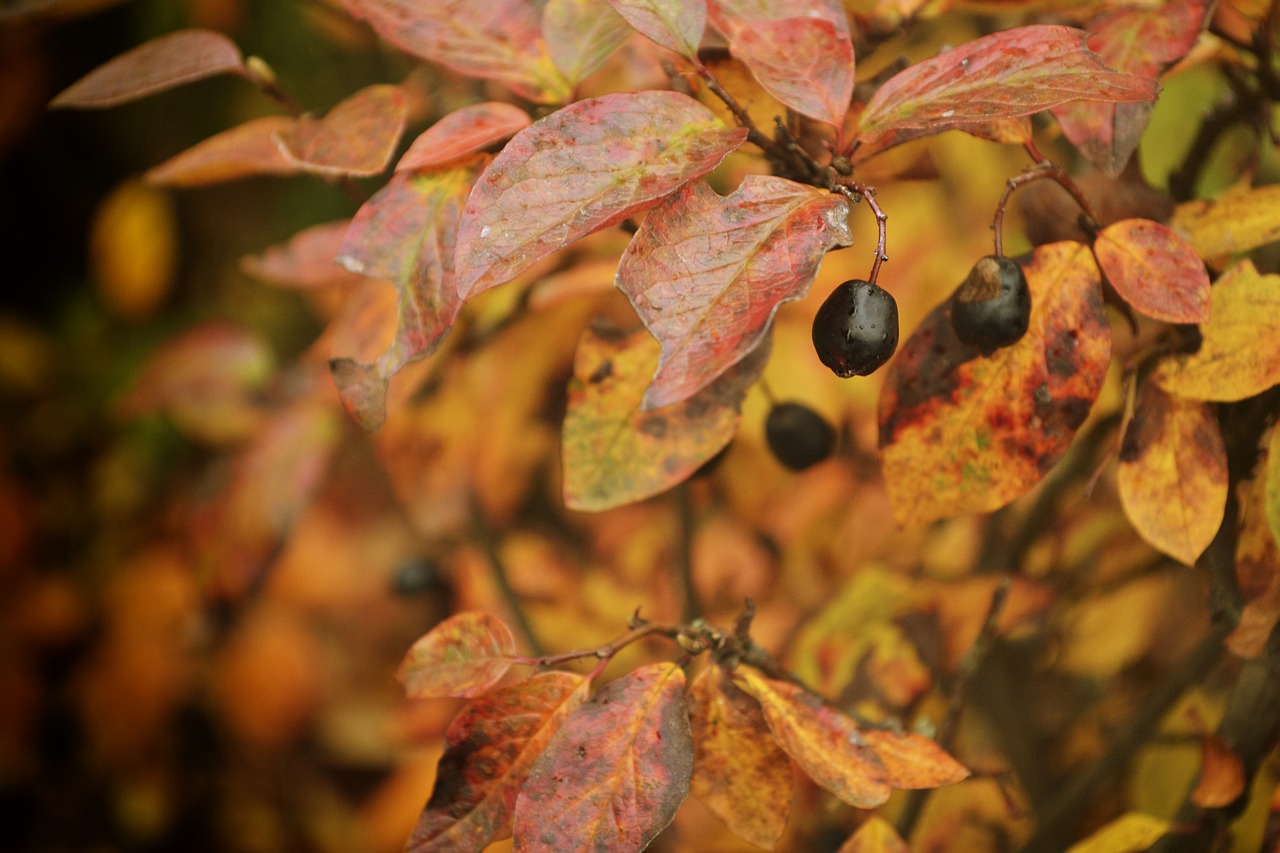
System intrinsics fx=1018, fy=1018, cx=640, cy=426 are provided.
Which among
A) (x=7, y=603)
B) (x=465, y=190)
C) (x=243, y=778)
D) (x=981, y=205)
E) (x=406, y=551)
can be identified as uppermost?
(x=465, y=190)

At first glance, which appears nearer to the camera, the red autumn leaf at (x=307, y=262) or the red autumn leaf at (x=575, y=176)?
the red autumn leaf at (x=575, y=176)

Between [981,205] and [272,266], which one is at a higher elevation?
[272,266]

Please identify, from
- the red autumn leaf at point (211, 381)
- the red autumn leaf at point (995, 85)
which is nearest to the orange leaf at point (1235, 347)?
the red autumn leaf at point (995, 85)

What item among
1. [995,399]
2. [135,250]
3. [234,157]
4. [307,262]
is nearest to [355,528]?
[135,250]

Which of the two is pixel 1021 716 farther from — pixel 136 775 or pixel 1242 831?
pixel 136 775

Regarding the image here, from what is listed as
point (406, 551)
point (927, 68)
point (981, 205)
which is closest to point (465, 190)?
point (927, 68)

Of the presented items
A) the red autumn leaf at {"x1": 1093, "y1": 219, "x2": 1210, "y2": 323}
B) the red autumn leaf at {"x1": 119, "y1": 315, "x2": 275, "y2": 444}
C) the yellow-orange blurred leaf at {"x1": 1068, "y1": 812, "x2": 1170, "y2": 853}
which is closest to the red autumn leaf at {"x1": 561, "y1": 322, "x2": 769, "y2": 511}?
the red autumn leaf at {"x1": 1093, "y1": 219, "x2": 1210, "y2": 323}

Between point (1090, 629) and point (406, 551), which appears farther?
point (406, 551)

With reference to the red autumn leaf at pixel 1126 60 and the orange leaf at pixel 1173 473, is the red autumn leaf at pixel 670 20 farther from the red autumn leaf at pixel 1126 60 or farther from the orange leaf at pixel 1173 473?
the orange leaf at pixel 1173 473
